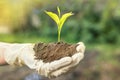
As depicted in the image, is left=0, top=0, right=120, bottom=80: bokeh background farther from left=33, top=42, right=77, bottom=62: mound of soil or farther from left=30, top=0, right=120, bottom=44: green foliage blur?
left=33, top=42, right=77, bottom=62: mound of soil

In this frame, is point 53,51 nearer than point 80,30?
Yes

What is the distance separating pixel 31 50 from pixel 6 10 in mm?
1218

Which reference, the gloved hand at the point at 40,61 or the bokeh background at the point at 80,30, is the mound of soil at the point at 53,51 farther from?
the bokeh background at the point at 80,30

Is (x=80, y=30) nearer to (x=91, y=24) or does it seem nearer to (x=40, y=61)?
(x=91, y=24)

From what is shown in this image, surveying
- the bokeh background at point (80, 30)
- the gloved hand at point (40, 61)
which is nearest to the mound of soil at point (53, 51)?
the gloved hand at point (40, 61)

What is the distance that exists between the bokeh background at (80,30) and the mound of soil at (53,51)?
3.98ft

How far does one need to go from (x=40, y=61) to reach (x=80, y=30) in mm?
1318

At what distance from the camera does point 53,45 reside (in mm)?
1200

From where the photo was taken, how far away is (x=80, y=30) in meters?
2.50

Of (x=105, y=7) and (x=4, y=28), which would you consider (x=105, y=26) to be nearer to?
(x=105, y=7)

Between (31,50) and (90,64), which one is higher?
(31,50)

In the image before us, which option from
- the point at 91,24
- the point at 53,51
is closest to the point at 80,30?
the point at 91,24

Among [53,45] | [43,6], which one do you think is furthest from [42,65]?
[43,6]

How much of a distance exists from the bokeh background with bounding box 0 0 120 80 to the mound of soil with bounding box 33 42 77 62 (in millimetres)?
1213
